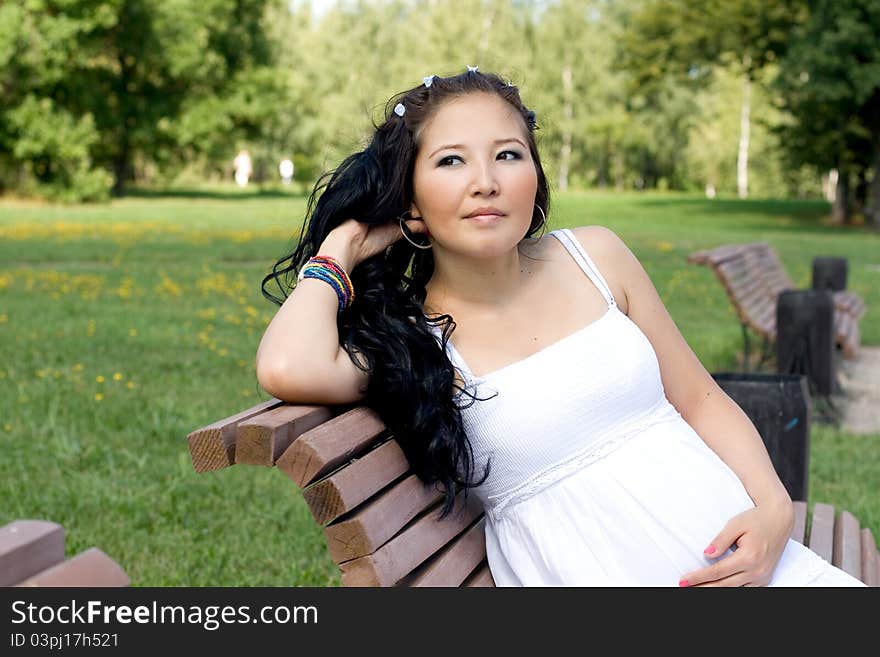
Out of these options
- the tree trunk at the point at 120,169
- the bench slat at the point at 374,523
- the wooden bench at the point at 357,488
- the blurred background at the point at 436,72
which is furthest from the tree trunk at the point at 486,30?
the bench slat at the point at 374,523

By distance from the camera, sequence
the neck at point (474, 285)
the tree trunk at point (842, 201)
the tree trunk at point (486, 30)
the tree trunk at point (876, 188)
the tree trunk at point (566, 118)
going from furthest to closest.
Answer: the tree trunk at point (566, 118)
the tree trunk at point (486, 30)
the tree trunk at point (842, 201)
the tree trunk at point (876, 188)
the neck at point (474, 285)

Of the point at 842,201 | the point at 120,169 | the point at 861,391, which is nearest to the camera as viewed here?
the point at 861,391

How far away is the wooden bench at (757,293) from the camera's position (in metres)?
7.81

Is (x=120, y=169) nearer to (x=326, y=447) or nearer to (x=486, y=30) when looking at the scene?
(x=486, y=30)

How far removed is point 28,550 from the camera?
1340 mm

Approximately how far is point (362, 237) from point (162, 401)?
13.4 ft

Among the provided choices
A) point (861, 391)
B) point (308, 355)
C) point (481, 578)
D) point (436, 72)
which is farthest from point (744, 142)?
point (308, 355)

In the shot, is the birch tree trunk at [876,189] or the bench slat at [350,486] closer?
the bench slat at [350,486]

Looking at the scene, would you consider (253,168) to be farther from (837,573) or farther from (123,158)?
(837,573)

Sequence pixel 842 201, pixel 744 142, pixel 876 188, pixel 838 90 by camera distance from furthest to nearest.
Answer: pixel 744 142, pixel 842 201, pixel 876 188, pixel 838 90

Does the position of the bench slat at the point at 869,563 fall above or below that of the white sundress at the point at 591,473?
below

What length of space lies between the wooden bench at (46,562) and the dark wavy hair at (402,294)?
98 centimetres

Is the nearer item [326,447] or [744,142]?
[326,447]

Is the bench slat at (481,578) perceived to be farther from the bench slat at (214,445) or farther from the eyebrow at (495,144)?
the eyebrow at (495,144)
